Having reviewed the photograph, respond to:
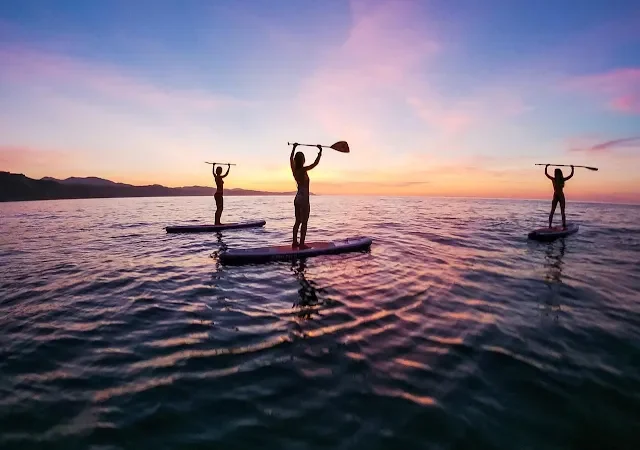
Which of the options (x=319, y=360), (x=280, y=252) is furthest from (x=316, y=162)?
(x=319, y=360)

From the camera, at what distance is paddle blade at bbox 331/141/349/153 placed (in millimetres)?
12680

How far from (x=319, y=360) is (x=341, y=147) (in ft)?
30.9

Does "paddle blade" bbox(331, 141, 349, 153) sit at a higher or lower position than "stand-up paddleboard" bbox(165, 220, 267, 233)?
higher

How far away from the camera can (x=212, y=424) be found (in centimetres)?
365

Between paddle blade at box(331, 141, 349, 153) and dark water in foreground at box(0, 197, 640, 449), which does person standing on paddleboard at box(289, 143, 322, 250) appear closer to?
paddle blade at box(331, 141, 349, 153)

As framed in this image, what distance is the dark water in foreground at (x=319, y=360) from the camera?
11.7ft

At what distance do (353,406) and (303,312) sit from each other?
3316 millimetres

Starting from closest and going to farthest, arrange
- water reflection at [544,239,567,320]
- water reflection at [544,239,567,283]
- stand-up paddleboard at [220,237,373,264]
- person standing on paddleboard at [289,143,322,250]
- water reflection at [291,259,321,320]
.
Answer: water reflection at [291,259,321,320]
water reflection at [544,239,567,320]
water reflection at [544,239,567,283]
stand-up paddleboard at [220,237,373,264]
person standing on paddleboard at [289,143,322,250]

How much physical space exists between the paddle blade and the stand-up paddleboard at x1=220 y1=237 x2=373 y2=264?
3.95 m

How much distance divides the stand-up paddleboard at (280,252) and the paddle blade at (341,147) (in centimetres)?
395

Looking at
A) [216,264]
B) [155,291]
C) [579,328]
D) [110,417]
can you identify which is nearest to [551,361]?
[579,328]

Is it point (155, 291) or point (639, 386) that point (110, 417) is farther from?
point (639, 386)

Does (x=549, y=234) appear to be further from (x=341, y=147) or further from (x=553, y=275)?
(x=341, y=147)

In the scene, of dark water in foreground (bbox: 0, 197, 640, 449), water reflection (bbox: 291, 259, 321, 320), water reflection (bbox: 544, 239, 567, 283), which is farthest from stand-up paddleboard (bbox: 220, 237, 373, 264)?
water reflection (bbox: 544, 239, 567, 283)
